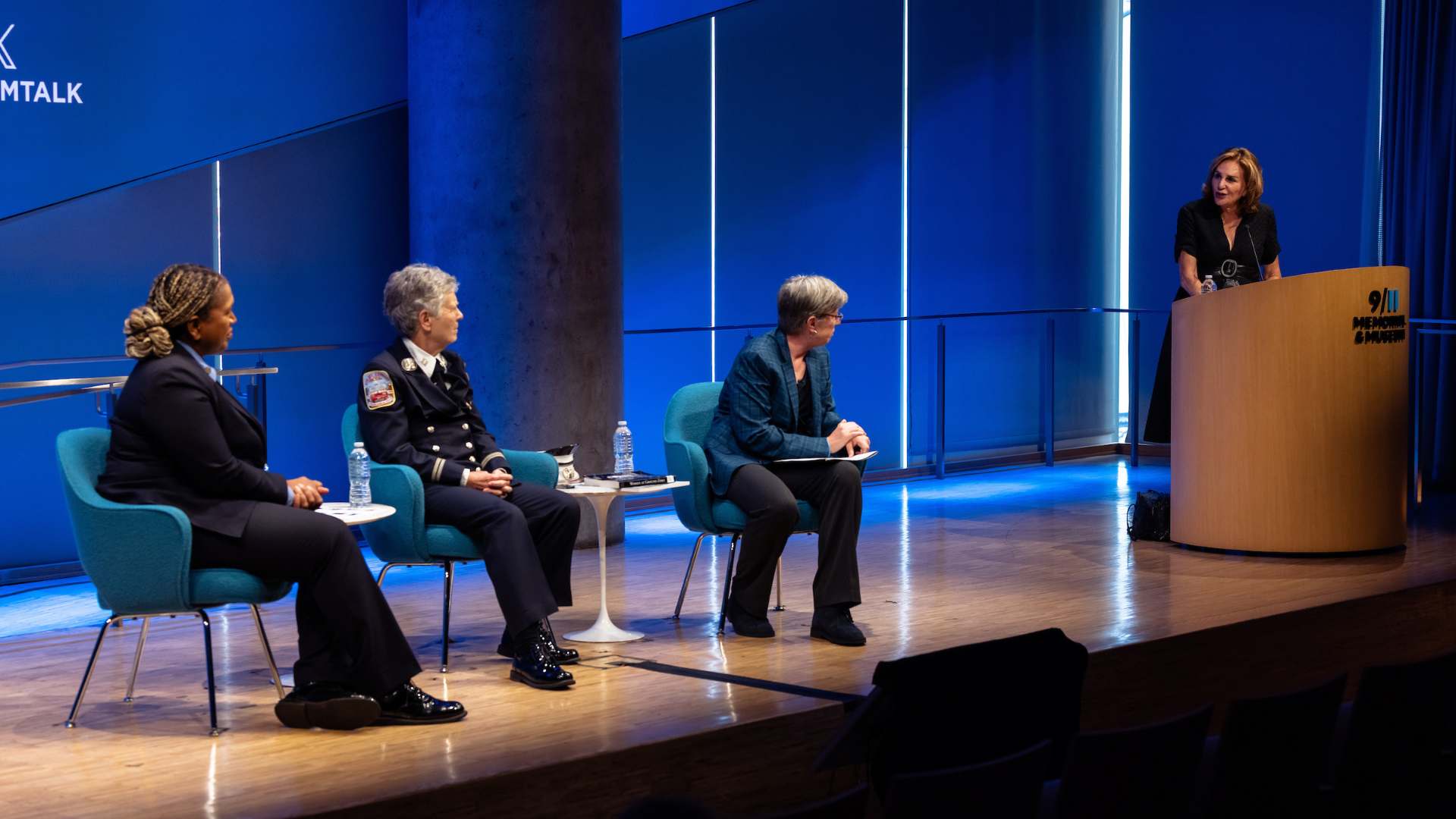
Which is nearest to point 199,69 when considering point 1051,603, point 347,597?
point 347,597

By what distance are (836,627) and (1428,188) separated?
5.19m

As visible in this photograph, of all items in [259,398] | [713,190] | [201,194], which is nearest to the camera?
[259,398]

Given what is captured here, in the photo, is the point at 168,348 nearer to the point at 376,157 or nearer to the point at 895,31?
the point at 376,157

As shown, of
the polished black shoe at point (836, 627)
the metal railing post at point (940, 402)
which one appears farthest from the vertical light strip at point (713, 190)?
the polished black shoe at point (836, 627)

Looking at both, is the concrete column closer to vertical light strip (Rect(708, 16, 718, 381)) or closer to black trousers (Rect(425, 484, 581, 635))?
black trousers (Rect(425, 484, 581, 635))

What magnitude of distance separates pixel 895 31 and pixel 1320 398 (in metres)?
4.30

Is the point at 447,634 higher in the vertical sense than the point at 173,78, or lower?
lower

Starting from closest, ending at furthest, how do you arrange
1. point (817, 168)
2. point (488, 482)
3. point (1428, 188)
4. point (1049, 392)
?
point (488, 482) → point (1428, 188) → point (817, 168) → point (1049, 392)

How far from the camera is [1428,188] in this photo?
8.04 m

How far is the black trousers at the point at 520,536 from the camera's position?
13.4ft

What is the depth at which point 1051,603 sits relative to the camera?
502cm

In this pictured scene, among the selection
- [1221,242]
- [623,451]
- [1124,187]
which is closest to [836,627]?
[623,451]

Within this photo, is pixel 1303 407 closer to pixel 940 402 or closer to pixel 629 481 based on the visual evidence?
pixel 629 481

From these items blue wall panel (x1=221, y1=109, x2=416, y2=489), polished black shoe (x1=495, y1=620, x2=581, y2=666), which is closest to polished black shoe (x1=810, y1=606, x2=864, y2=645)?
polished black shoe (x1=495, y1=620, x2=581, y2=666)
